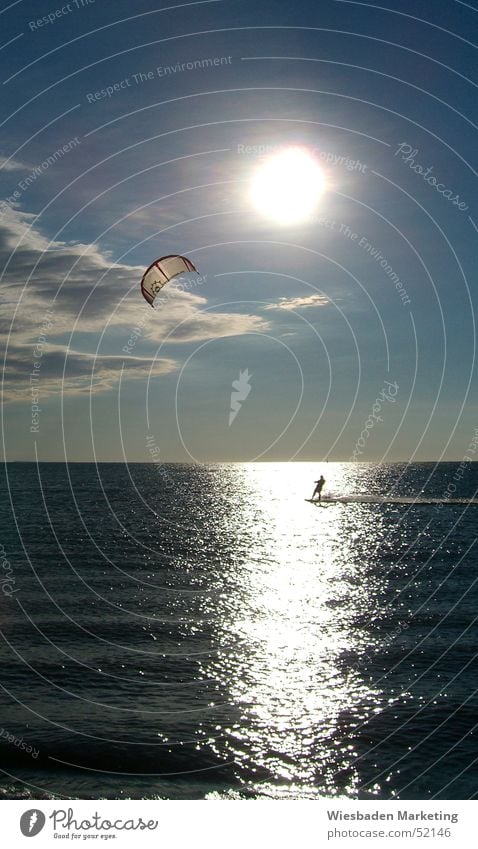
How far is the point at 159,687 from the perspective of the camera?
26062 millimetres

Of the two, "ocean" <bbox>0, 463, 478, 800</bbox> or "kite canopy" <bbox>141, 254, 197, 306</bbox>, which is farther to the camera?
"kite canopy" <bbox>141, 254, 197, 306</bbox>

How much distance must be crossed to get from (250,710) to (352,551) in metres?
44.1

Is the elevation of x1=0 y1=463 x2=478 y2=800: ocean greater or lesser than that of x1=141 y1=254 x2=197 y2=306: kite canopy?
lesser

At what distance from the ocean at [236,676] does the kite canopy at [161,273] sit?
1512 cm

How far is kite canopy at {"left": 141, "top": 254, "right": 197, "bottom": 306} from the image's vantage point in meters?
26.5

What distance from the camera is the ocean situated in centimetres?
1925

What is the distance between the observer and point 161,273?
2738 centimetres

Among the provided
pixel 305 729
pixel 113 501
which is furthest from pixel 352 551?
pixel 113 501

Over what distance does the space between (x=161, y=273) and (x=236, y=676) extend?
53.5 feet

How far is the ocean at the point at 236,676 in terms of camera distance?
1925 centimetres

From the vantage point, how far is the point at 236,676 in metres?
27.0

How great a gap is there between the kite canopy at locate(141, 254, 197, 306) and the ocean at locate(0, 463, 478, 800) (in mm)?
15115

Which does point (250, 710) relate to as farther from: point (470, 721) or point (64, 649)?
point (64, 649)

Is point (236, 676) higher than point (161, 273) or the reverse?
the reverse
